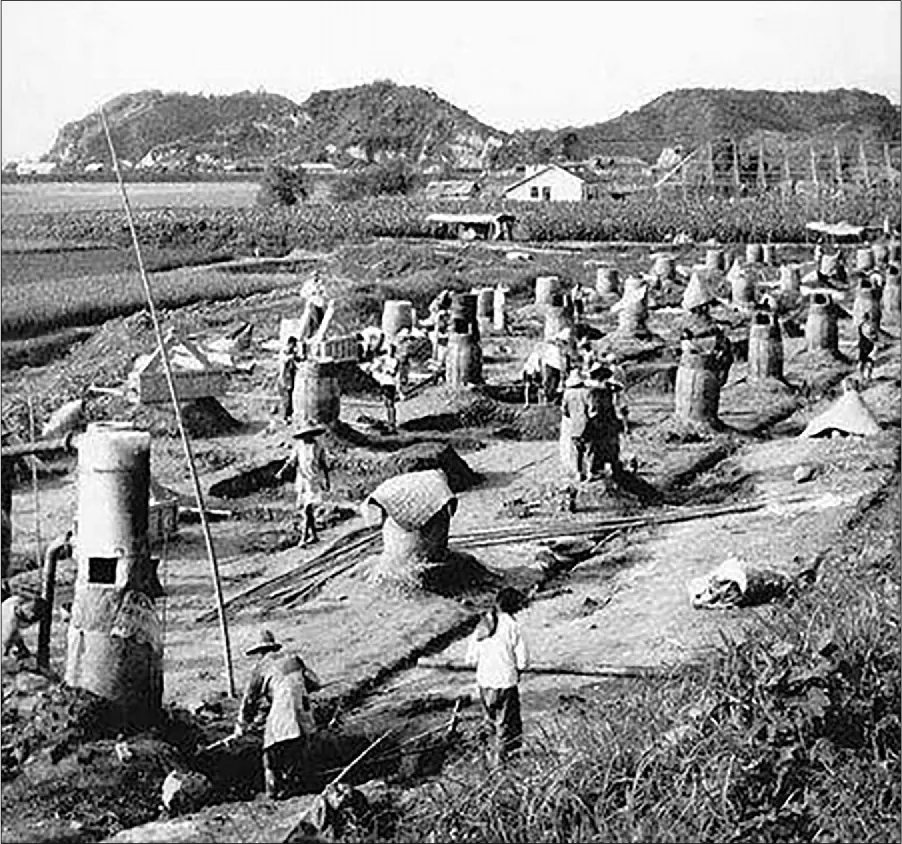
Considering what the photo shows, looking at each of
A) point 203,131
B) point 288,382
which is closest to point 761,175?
point 203,131

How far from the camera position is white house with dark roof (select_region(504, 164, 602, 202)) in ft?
214

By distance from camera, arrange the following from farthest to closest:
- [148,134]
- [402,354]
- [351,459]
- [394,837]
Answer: [148,134], [402,354], [351,459], [394,837]

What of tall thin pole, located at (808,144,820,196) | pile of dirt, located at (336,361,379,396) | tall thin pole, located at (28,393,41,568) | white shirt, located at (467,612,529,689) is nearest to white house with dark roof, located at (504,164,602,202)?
tall thin pole, located at (808,144,820,196)

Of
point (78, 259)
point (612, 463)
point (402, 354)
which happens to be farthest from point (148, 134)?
point (78, 259)

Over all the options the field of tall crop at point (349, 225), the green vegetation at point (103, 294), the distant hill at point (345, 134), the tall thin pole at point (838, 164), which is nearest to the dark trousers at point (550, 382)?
the green vegetation at point (103, 294)

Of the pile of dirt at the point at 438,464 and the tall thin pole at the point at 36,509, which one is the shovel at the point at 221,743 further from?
the pile of dirt at the point at 438,464

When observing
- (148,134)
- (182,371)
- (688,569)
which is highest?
(148,134)

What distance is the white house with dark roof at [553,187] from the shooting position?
65125mm

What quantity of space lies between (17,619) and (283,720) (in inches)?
76.1

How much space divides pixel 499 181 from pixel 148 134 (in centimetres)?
4626

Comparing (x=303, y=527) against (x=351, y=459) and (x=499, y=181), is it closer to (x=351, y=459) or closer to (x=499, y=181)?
(x=351, y=459)

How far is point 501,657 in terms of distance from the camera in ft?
28.9

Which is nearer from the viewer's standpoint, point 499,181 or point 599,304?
point 599,304

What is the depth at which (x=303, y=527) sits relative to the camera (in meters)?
14.6
